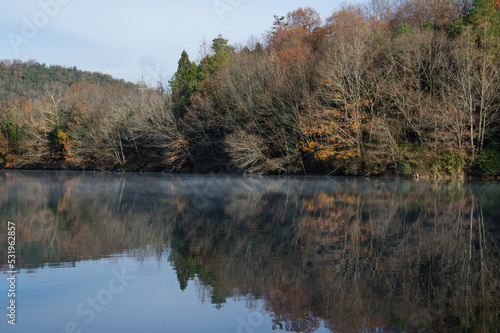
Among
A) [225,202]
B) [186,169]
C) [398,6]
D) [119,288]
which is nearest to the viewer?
[119,288]

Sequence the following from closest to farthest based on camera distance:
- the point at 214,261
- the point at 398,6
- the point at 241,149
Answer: the point at 214,261, the point at 241,149, the point at 398,6

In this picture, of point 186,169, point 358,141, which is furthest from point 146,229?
point 186,169

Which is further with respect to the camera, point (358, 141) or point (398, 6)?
point (398, 6)

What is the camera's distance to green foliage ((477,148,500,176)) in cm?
3158

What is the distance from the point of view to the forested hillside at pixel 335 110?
32.7m

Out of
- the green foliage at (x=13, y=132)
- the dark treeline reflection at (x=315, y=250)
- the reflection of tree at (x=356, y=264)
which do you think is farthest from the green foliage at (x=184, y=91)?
the reflection of tree at (x=356, y=264)

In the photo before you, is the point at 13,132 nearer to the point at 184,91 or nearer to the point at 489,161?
the point at 184,91

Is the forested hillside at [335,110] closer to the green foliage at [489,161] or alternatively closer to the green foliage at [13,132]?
the green foliage at [489,161]

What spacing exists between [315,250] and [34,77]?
120109 millimetres

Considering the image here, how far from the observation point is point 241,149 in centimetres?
3900

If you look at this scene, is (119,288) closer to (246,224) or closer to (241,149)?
→ (246,224)

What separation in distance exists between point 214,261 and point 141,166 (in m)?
49.0

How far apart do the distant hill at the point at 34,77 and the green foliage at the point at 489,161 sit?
80300 mm

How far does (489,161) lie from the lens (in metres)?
31.6
